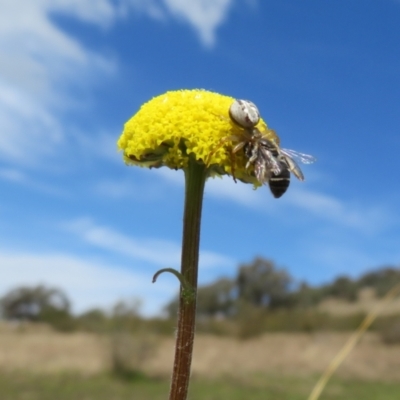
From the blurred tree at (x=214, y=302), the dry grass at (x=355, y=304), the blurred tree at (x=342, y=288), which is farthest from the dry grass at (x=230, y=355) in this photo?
the blurred tree at (x=342, y=288)

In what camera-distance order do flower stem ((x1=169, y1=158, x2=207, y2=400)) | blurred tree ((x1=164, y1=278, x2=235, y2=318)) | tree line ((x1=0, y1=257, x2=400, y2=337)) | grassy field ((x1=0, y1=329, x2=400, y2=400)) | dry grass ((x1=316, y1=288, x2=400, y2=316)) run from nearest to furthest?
flower stem ((x1=169, y1=158, x2=207, y2=400)), grassy field ((x1=0, y1=329, x2=400, y2=400)), tree line ((x1=0, y1=257, x2=400, y2=337)), dry grass ((x1=316, y1=288, x2=400, y2=316)), blurred tree ((x1=164, y1=278, x2=235, y2=318))

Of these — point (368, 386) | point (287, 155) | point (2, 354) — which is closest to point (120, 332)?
point (2, 354)

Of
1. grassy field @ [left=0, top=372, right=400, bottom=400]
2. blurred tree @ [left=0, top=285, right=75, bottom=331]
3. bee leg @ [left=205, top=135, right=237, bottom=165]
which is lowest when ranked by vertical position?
bee leg @ [left=205, top=135, right=237, bottom=165]

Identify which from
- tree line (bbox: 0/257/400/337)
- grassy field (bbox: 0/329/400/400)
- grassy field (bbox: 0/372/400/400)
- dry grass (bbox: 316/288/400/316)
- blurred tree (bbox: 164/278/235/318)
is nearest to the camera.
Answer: grassy field (bbox: 0/372/400/400)

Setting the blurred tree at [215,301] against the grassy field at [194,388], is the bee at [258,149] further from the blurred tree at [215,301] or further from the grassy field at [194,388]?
the blurred tree at [215,301]

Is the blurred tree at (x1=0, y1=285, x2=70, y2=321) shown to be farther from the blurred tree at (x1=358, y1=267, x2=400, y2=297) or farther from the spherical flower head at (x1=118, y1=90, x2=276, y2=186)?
the spherical flower head at (x1=118, y1=90, x2=276, y2=186)

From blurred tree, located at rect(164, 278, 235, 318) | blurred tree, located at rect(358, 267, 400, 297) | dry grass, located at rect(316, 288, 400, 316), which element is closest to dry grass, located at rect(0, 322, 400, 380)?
dry grass, located at rect(316, 288, 400, 316)

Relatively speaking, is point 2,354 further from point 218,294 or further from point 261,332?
point 218,294
